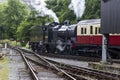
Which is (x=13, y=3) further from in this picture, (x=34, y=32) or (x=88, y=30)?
(x=88, y=30)

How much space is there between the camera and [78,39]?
33750mm

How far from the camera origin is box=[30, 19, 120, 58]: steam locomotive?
2989 centimetres

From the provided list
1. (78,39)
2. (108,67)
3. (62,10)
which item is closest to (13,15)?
(62,10)

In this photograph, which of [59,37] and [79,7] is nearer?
[59,37]

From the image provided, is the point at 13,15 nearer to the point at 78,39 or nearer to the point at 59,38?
the point at 59,38

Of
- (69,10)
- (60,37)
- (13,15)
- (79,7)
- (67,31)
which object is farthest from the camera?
(13,15)

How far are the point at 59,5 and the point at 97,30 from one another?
35.8m

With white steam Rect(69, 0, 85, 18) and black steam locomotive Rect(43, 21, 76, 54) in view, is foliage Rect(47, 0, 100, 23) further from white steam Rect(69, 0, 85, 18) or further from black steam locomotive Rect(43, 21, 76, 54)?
black steam locomotive Rect(43, 21, 76, 54)

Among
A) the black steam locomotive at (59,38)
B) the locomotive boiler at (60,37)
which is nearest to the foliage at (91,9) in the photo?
the black steam locomotive at (59,38)

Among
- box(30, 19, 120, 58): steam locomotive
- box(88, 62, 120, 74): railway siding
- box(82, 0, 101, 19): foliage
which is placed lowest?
box(88, 62, 120, 74): railway siding

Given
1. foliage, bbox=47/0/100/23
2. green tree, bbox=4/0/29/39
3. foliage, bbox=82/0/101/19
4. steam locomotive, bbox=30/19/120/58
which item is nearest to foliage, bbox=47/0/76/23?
foliage, bbox=47/0/100/23

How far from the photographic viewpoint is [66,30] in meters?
35.9

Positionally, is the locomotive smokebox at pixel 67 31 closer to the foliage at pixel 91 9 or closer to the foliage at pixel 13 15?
the foliage at pixel 91 9

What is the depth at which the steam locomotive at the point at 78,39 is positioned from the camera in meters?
29.9
